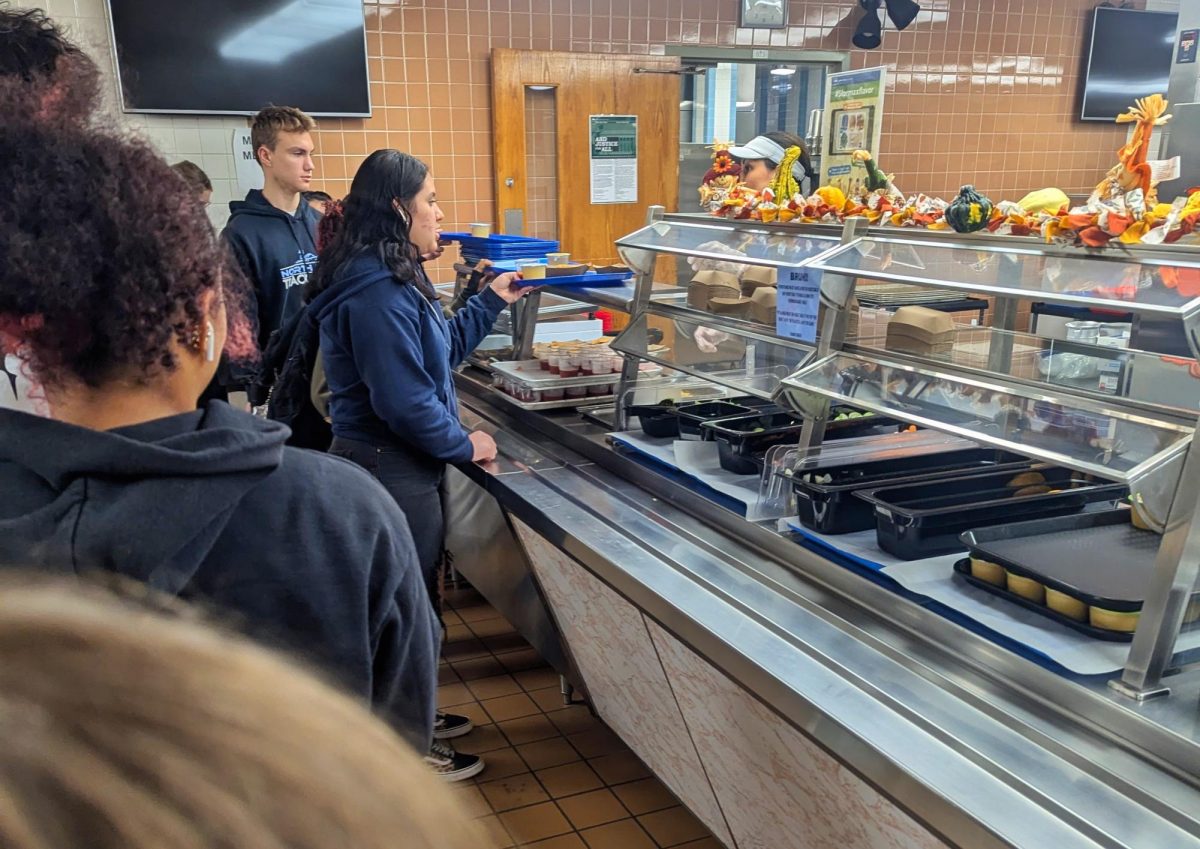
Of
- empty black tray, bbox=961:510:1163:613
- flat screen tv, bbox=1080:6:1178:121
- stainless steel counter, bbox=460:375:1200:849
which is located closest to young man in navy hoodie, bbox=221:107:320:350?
stainless steel counter, bbox=460:375:1200:849

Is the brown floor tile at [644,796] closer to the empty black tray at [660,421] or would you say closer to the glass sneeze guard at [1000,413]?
the empty black tray at [660,421]

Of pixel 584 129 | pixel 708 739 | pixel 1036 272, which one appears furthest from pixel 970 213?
pixel 584 129

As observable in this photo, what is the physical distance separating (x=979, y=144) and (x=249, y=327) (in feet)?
22.6

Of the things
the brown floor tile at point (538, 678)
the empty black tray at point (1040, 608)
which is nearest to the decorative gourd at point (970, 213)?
the empty black tray at point (1040, 608)

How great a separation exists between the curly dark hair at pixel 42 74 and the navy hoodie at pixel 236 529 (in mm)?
324

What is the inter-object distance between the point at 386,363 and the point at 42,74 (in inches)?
42.0

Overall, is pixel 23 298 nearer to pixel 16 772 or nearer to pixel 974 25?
pixel 16 772

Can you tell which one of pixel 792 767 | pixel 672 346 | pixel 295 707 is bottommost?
pixel 792 767

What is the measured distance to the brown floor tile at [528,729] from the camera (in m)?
2.90

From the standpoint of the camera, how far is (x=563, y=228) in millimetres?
5980

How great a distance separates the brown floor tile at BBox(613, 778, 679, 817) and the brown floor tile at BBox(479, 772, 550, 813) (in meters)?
0.22

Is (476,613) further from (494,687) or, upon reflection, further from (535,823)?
Answer: (535,823)

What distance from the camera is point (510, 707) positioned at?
121 inches

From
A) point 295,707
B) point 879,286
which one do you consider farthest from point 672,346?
point 295,707
